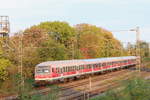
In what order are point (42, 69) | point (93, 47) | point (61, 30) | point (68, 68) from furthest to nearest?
1. point (61, 30)
2. point (93, 47)
3. point (68, 68)
4. point (42, 69)

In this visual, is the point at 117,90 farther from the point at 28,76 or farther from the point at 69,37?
the point at 69,37

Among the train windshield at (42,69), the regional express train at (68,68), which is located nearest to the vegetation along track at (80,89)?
the regional express train at (68,68)

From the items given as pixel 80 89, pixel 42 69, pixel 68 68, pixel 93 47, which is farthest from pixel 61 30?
pixel 80 89

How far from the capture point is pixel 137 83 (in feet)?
48.8

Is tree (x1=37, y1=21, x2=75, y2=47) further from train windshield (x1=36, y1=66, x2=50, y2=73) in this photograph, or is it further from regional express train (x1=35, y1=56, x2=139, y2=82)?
train windshield (x1=36, y1=66, x2=50, y2=73)

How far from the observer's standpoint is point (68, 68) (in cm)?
3797

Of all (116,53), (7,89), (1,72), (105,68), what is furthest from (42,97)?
(116,53)

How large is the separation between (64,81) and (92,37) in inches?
1231

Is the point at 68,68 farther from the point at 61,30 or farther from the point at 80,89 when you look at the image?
the point at 61,30

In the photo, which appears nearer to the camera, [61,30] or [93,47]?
[93,47]

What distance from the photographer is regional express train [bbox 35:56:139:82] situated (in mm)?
34562

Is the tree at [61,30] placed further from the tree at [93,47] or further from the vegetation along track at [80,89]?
the vegetation along track at [80,89]

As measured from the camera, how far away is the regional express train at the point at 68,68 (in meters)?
34.6

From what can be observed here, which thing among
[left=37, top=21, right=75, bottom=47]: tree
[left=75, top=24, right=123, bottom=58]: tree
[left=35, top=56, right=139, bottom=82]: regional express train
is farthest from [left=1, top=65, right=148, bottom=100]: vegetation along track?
[left=37, top=21, right=75, bottom=47]: tree
